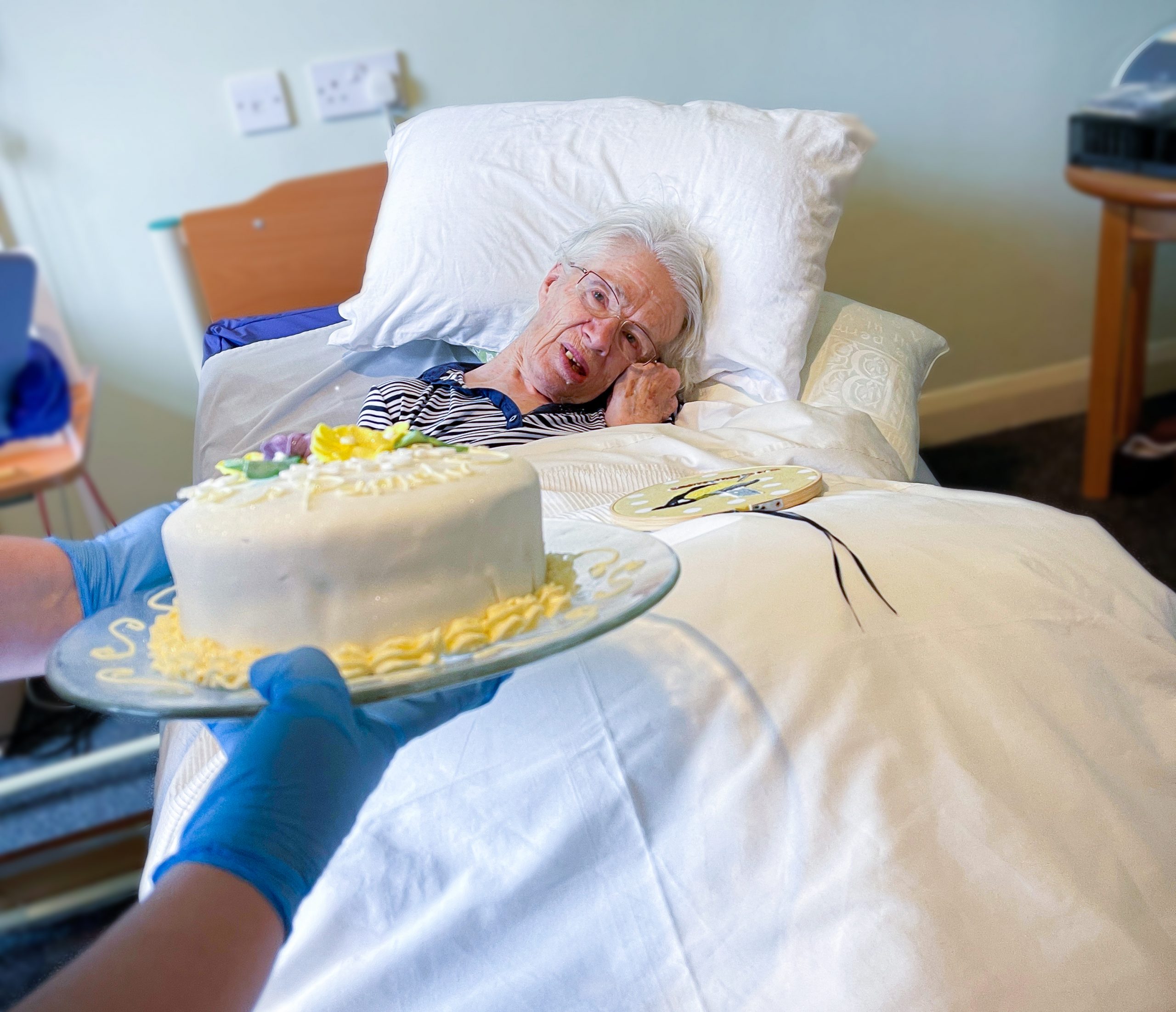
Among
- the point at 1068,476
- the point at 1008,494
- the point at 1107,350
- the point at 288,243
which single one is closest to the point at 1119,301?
the point at 1107,350

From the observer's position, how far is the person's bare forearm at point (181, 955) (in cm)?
44

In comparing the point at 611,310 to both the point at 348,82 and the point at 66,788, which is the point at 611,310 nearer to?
the point at 348,82

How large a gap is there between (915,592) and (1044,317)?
1.80 m

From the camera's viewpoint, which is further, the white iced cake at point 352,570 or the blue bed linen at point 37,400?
the blue bed linen at point 37,400

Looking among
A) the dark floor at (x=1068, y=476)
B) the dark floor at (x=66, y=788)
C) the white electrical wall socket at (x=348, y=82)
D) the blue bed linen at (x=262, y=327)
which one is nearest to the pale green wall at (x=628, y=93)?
the white electrical wall socket at (x=348, y=82)

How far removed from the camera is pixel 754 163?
1371 millimetres

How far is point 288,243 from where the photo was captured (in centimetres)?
179

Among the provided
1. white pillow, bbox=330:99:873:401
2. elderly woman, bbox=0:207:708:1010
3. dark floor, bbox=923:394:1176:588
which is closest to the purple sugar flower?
elderly woman, bbox=0:207:708:1010

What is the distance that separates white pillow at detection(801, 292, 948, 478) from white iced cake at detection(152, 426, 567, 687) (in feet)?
2.45

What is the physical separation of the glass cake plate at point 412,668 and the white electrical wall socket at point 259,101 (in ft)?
4.72

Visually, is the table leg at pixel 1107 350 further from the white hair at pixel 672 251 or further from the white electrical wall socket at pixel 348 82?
the white electrical wall socket at pixel 348 82

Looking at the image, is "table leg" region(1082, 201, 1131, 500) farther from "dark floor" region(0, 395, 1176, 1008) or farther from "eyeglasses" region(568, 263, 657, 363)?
"eyeglasses" region(568, 263, 657, 363)

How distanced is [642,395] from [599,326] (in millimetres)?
98

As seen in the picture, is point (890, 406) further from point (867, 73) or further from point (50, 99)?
point (50, 99)
